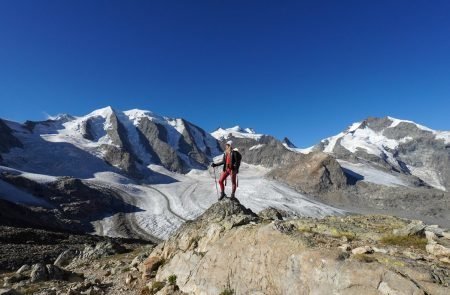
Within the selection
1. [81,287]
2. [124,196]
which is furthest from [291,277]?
[124,196]

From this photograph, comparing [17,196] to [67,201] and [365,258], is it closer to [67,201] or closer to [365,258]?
[67,201]

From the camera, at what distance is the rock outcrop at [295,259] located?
9906 millimetres

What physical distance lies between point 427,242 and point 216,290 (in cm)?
694

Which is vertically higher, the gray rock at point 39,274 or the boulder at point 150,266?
the boulder at point 150,266

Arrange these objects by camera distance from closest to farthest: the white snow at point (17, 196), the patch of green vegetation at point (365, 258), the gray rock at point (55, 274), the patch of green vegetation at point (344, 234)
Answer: the patch of green vegetation at point (365, 258), the patch of green vegetation at point (344, 234), the gray rock at point (55, 274), the white snow at point (17, 196)

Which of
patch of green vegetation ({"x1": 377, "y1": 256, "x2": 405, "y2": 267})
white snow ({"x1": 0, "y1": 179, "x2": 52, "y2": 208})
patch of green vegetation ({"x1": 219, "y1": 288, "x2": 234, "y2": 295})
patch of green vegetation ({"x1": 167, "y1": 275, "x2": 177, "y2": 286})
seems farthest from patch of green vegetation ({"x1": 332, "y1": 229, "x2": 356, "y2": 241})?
white snow ({"x1": 0, "y1": 179, "x2": 52, "y2": 208})

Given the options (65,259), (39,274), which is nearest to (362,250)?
(39,274)

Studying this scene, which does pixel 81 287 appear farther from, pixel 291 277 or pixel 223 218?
pixel 291 277

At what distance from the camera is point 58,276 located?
79.6 ft

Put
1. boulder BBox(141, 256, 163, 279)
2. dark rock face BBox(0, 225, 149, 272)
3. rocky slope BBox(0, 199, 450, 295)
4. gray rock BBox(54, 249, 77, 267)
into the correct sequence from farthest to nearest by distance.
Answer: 1. dark rock face BBox(0, 225, 149, 272)
2. gray rock BBox(54, 249, 77, 267)
3. boulder BBox(141, 256, 163, 279)
4. rocky slope BBox(0, 199, 450, 295)

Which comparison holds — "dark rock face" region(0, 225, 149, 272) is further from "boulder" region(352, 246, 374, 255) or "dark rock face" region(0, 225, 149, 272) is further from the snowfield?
the snowfield

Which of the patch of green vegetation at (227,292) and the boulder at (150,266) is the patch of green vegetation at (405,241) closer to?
the patch of green vegetation at (227,292)

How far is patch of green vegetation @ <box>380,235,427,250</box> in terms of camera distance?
12.7 meters

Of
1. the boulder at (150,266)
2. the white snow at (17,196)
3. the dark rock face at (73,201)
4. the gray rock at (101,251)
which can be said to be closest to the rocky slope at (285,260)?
the boulder at (150,266)
